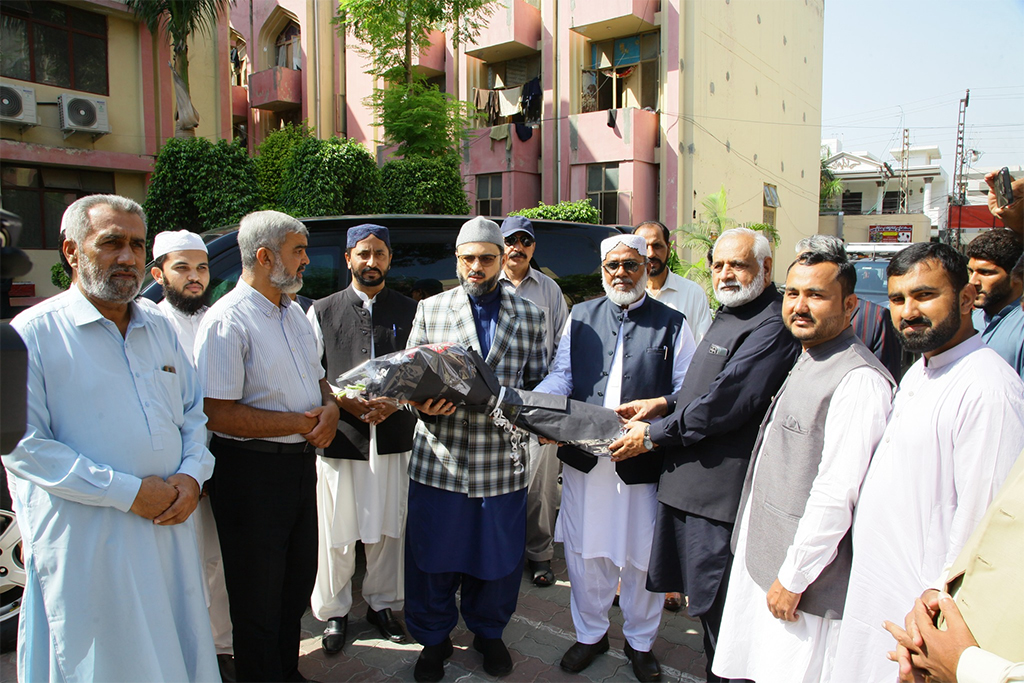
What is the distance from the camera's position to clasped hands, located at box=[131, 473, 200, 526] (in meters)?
2.29

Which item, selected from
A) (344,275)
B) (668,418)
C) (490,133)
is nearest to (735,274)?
(668,418)

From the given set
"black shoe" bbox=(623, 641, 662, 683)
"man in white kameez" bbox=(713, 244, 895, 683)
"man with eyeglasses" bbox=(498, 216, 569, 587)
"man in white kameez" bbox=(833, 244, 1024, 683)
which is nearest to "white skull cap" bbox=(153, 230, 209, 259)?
"man with eyeglasses" bbox=(498, 216, 569, 587)

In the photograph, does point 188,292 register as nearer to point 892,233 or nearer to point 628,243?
point 628,243

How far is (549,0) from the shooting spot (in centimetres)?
1883

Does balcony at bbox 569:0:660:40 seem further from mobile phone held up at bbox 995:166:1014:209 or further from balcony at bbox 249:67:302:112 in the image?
mobile phone held up at bbox 995:166:1014:209

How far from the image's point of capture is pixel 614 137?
706 inches

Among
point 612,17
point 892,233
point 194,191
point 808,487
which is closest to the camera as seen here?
point 808,487

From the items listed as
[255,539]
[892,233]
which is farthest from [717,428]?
[892,233]

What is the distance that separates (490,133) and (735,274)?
17854 mm

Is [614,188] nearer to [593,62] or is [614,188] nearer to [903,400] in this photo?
[593,62]

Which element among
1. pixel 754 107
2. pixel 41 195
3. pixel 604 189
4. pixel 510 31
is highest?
pixel 510 31

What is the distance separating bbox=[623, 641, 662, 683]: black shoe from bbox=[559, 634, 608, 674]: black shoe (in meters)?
0.20

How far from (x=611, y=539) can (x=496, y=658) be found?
0.83 metres

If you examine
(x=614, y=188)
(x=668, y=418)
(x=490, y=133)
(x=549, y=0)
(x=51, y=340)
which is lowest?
(x=668, y=418)
